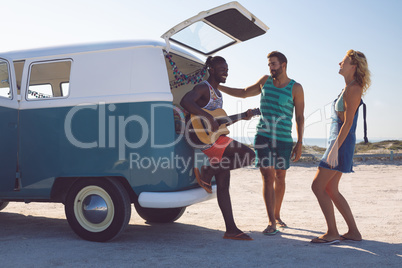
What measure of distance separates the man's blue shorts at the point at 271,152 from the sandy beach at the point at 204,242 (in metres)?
0.95

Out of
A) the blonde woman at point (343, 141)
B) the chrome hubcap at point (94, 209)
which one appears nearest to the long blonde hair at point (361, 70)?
the blonde woman at point (343, 141)

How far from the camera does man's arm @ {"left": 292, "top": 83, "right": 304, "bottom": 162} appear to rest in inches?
217

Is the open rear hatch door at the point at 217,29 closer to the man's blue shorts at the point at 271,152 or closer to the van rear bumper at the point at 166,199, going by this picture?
the man's blue shorts at the point at 271,152

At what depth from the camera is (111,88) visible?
497cm

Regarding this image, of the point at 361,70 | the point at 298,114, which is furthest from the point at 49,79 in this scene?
the point at 361,70

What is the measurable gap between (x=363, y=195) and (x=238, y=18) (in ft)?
21.5

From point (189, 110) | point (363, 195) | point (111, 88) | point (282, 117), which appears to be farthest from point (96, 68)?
point (363, 195)

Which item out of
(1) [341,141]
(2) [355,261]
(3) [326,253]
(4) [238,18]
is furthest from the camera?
(4) [238,18]

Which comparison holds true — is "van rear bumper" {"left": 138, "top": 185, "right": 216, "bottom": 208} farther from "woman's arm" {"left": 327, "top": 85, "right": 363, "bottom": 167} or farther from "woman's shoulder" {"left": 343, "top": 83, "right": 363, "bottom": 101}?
"woman's shoulder" {"left": 343, "top": 83, "right": 363, "bottom": 101}

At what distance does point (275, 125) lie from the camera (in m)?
5.50

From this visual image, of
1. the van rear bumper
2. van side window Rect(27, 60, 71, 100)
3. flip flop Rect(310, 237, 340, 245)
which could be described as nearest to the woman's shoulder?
flip flop Rect(310, 237, 340, 245)

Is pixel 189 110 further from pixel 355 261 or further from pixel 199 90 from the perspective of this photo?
pixel 355 261

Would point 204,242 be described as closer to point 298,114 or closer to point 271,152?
point 271,152

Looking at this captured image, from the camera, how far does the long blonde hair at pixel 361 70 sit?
4.95m
